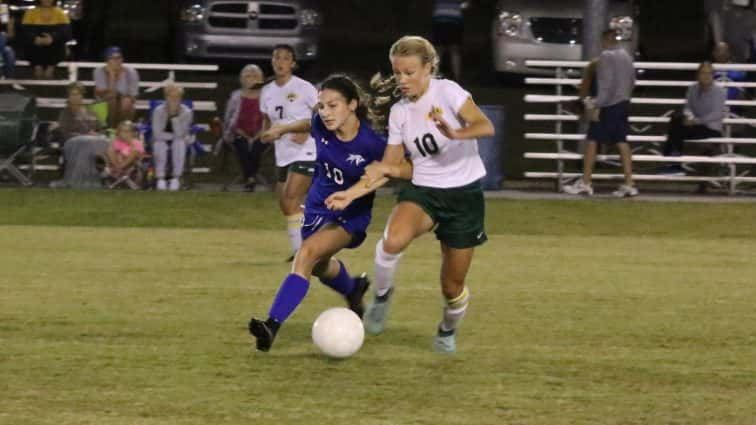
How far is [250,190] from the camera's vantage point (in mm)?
19266

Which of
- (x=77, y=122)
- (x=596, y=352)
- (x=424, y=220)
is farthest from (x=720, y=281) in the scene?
(x=77, y=122)

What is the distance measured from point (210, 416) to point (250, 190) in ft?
38.4

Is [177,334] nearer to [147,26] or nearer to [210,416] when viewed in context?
[210,416]

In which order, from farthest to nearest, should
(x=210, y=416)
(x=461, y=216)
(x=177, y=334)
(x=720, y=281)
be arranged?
(x=720, y=281) → (x=177, y=334) → (x=461, y=216) → (x=210, y=416)

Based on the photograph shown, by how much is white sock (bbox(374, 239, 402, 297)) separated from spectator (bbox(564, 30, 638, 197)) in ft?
31.4

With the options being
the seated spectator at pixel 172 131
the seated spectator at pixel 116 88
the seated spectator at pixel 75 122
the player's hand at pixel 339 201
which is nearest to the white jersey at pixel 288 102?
the seated spectator at pixel 172 131

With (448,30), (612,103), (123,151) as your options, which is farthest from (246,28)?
(612,103)

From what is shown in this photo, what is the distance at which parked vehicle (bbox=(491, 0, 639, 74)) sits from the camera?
25656mm

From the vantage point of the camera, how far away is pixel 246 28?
2609 cm

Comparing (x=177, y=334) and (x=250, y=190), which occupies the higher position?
(x=177, y=334)

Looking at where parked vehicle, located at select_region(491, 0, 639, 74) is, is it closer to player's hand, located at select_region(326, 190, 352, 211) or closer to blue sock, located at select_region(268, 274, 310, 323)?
blue sock, located at select_region(268, 274, 310, 323)

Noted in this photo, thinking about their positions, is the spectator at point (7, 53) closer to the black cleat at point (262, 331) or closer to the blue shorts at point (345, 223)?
the blue shorts at point (345, 223)

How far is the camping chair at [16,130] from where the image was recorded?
19359 millimetres

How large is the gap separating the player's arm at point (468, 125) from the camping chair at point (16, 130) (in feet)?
37.3
